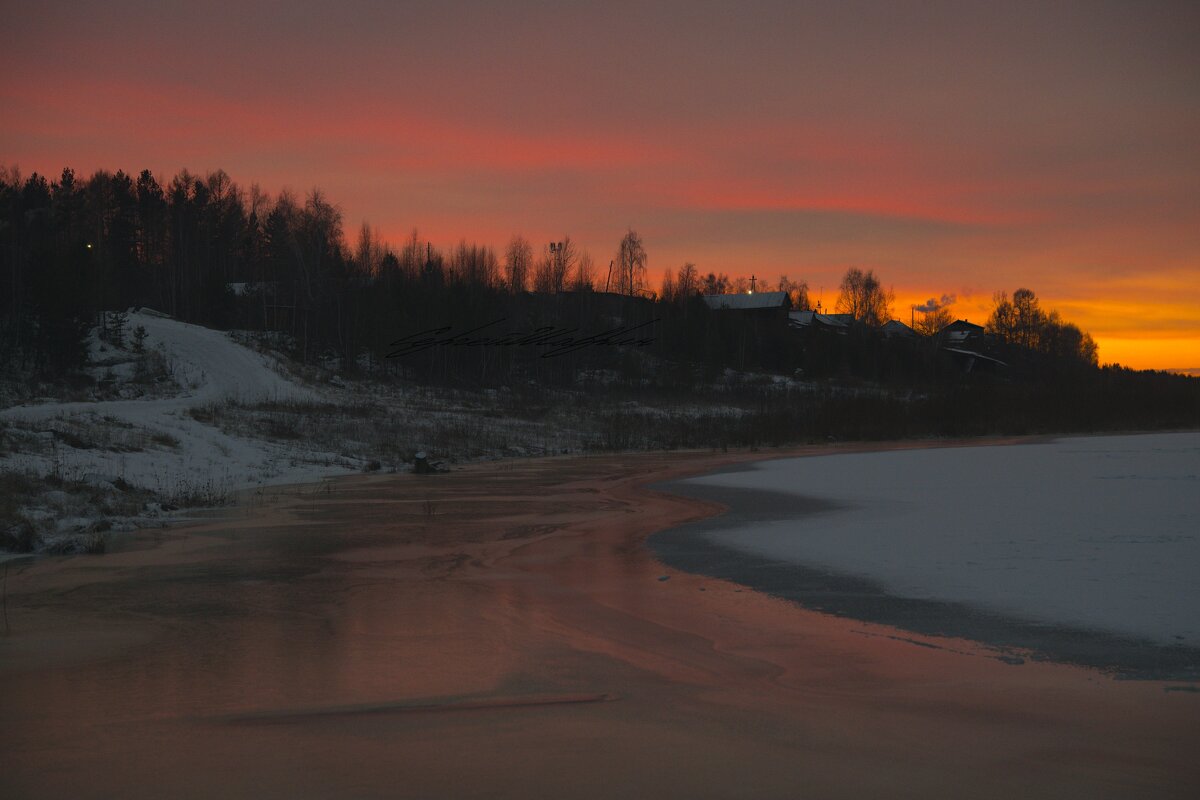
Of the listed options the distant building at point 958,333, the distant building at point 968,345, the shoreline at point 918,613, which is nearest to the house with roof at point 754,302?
the distant building at point 968,345

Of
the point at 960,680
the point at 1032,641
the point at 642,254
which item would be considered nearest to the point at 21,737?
the point at 960,680

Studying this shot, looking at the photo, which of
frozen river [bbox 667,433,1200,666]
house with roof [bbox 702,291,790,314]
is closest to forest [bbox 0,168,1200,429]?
house with roof [bbox 702,291,790,314]

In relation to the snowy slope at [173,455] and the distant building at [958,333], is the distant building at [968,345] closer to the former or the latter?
the distant building at [958,333]

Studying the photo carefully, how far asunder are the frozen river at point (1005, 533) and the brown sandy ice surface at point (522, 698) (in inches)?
73.8

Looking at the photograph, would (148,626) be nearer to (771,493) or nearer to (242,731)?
(242,731)

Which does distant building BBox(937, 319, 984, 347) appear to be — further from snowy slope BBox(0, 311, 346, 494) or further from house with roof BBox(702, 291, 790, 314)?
snowy slope BBox(0, 311, 346, 494)

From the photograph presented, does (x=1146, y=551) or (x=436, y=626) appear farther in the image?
(x=1146, y=551)

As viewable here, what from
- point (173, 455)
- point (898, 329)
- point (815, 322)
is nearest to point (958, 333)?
point (898, 329)

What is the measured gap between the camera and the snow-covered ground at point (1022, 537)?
10125 mm

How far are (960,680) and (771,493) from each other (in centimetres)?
1543

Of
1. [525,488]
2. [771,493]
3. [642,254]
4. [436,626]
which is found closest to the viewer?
[436,626]

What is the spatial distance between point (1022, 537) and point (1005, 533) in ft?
1.62

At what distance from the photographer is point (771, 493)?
75.9 feet

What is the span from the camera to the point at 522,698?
7.41m
